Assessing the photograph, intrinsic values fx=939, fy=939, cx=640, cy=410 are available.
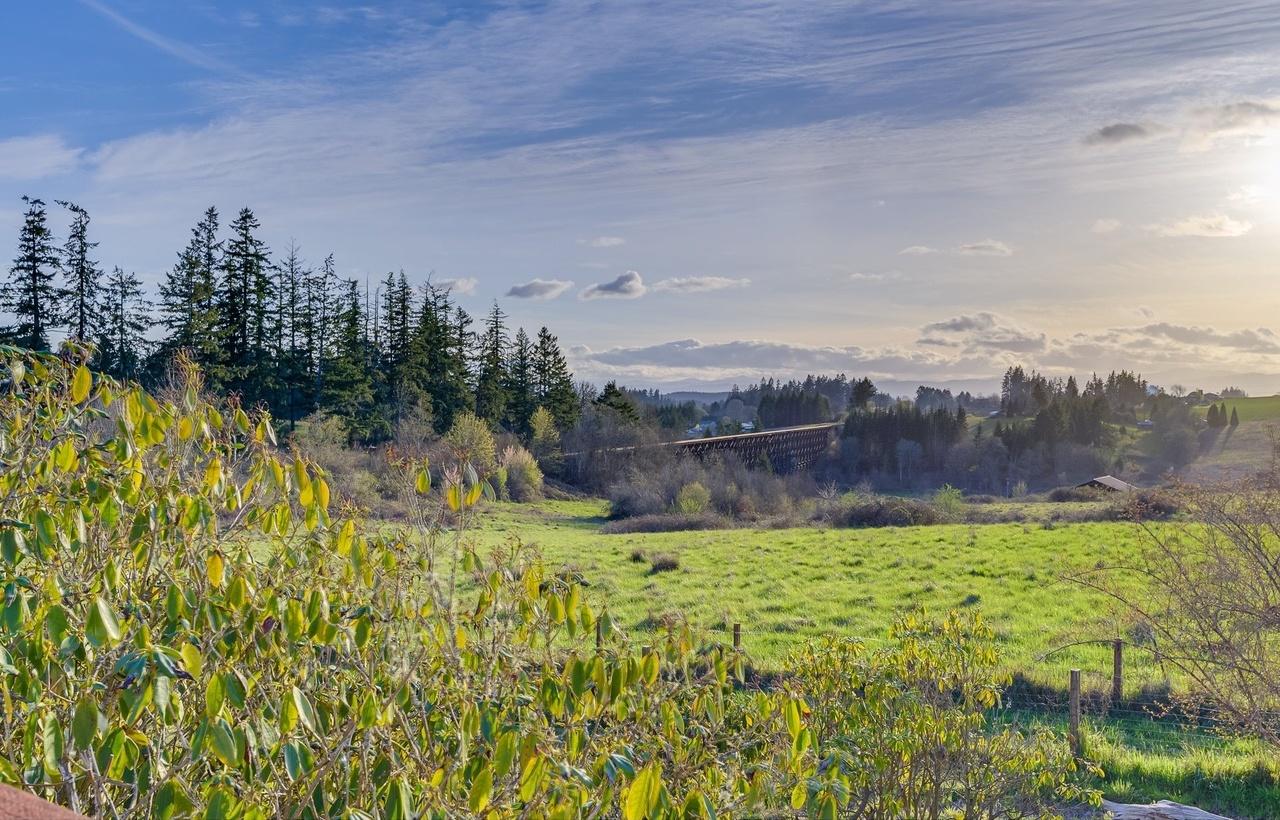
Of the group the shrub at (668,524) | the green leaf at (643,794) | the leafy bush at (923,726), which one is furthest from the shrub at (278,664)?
the shrub at (668,524)

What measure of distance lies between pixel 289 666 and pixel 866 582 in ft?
66.5

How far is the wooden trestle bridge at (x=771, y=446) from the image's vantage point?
5647 cm

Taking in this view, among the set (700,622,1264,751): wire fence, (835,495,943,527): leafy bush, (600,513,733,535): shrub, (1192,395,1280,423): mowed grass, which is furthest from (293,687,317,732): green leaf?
(1192,395,1280,423): mowed grass

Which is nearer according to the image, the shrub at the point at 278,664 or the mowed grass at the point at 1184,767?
the shrub at the point at 278,664

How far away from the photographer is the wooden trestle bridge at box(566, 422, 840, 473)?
185 feet

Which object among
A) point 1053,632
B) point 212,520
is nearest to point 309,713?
point 212,520

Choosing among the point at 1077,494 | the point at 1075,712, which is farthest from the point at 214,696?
the point at 1077,494

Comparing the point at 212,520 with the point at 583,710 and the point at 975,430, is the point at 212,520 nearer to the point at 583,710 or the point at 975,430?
the point at 583,710

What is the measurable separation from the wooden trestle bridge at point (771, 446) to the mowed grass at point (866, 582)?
72.4ft

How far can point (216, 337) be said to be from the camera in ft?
130

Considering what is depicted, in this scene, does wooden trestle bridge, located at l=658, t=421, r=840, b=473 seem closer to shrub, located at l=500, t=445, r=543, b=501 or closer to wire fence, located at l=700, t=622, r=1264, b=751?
shrub, located at l=500, t=445, r=543, b=501

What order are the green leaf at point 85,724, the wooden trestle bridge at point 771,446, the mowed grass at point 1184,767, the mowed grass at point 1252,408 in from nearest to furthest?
the green leaf at point 85,724 < the mowed grass at point 1184,767 < the wooden trestle bridge at point 771,446 < the mowed grass at point 1252,408

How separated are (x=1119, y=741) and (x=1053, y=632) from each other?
236 inches

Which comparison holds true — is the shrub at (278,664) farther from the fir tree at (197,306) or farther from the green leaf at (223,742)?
the fir tree at (197,306)
